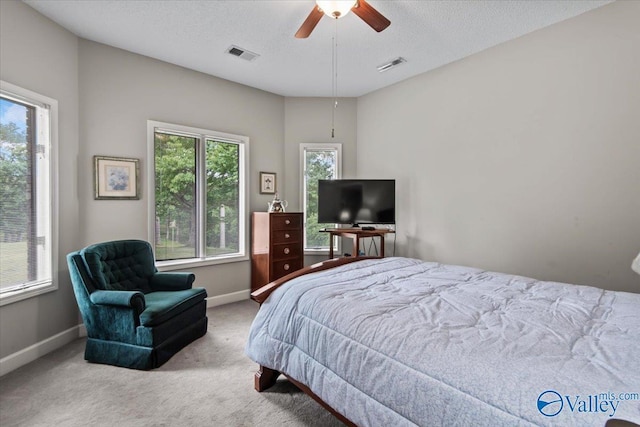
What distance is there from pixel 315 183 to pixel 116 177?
2.59m

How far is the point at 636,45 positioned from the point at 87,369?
499 cm

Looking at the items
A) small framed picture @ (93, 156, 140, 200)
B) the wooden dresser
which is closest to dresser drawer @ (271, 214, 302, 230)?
the wooden dresser

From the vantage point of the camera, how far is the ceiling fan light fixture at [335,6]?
2.17 meters

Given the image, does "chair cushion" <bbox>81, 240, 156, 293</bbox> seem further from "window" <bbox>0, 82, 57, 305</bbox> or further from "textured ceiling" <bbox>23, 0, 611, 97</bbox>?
"textured ceiling" <bbox>23, 0, 611, 97</bbox>

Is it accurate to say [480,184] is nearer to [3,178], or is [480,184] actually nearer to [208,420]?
[208,420]

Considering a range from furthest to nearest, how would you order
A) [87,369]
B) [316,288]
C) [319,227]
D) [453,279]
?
[319,227] < [87,369] < [453,279] < [316,288]

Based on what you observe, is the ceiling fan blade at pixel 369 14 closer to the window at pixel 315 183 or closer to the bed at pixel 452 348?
the bed at pixel 452 348

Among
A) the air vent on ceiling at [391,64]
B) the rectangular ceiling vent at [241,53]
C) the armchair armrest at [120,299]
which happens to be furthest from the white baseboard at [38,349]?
the air vent on ceiling at [391,64]

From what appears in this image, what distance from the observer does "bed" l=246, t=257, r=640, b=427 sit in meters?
0.94

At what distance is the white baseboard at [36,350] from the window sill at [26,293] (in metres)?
A: 0.42

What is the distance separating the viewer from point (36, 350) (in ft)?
8.63

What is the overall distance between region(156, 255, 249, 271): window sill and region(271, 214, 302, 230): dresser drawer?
0.72m

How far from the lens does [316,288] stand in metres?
1.87

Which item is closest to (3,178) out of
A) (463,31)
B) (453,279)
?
(453,279)
